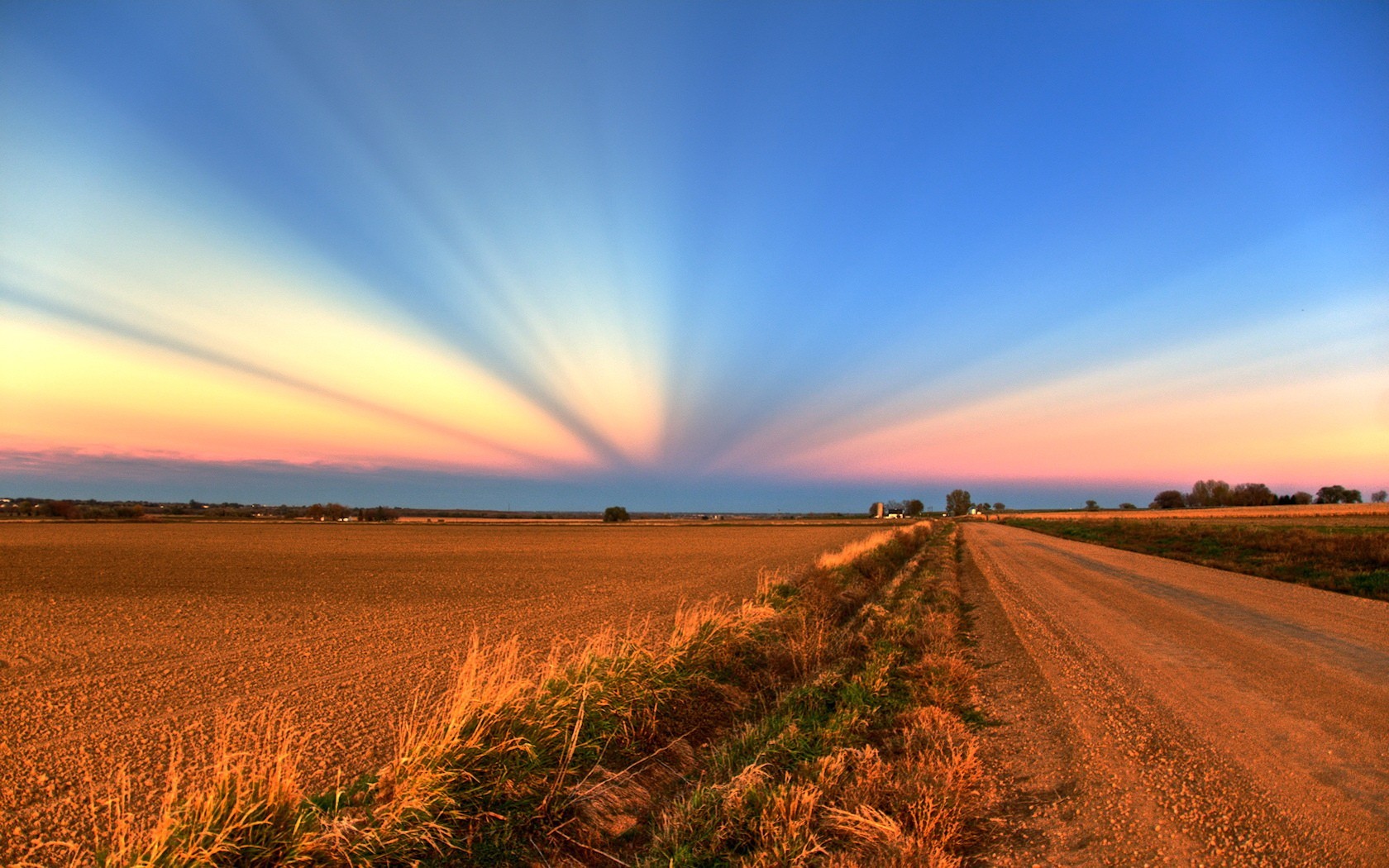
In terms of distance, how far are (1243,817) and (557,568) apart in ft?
89.0

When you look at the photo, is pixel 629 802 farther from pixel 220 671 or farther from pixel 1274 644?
pixel 1274 644

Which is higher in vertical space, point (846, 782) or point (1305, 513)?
point (1305, 513)

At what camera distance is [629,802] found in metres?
5.23

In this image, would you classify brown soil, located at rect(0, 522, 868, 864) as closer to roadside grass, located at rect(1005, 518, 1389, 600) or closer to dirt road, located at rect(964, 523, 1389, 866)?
dirt road, located at rect(964, 523, 1389, 866)

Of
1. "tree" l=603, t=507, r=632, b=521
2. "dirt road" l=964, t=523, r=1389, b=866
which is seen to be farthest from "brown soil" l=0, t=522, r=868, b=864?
"tree" l=603, t=507, r=632, b=521

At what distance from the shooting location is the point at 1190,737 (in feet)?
19.8

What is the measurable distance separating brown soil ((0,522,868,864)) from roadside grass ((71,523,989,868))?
25.0 inches

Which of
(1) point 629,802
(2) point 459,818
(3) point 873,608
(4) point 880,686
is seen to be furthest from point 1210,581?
(2) point 459,818

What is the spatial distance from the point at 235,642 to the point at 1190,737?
579 inches

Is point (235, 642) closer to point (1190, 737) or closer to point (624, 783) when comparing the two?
point (624, 783)

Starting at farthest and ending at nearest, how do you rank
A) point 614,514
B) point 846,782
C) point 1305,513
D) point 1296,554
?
point 614,514 → point 1305,513 → point 1296,554 → point 846,782

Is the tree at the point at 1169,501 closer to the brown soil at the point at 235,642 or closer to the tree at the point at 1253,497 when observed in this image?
the tree at the point at 1253,497

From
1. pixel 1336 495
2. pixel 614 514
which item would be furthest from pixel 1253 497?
pixel 614 514

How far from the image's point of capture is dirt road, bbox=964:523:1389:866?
13.6ft
